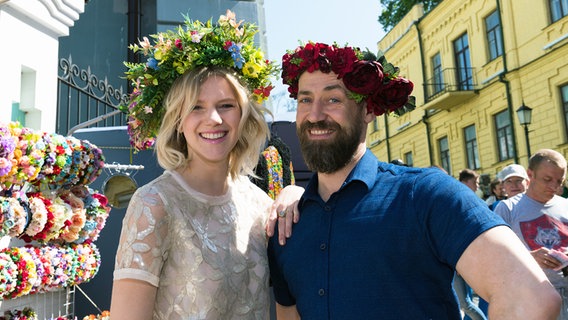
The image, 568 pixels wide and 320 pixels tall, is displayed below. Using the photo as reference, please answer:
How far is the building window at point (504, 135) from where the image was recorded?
16.7 meters

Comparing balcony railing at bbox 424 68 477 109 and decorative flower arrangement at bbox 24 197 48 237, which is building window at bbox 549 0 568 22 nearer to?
balcony railing at bbox 424 68 477 109

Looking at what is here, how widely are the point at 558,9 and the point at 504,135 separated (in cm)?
418

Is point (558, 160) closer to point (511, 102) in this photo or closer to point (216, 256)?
point (216, 256)

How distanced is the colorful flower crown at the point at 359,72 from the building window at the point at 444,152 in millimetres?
19402

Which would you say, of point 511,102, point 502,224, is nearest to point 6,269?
point 502,224

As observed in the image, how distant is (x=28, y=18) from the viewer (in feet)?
13.1

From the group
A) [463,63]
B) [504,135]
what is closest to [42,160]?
[504,135]

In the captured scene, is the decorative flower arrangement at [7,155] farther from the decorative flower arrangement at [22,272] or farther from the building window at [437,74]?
the building window at [437,74]

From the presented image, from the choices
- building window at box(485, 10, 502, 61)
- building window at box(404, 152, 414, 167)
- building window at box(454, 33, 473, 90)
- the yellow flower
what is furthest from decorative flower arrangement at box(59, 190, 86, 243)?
building window at box(404, 152, 414, 167)

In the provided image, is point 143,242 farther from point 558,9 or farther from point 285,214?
point 558,9

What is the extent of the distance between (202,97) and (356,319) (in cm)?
114

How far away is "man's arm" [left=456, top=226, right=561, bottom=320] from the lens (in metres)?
1.34

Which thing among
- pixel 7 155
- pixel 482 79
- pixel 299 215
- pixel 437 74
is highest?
pixel 437 74

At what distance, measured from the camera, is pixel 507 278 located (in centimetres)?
139
